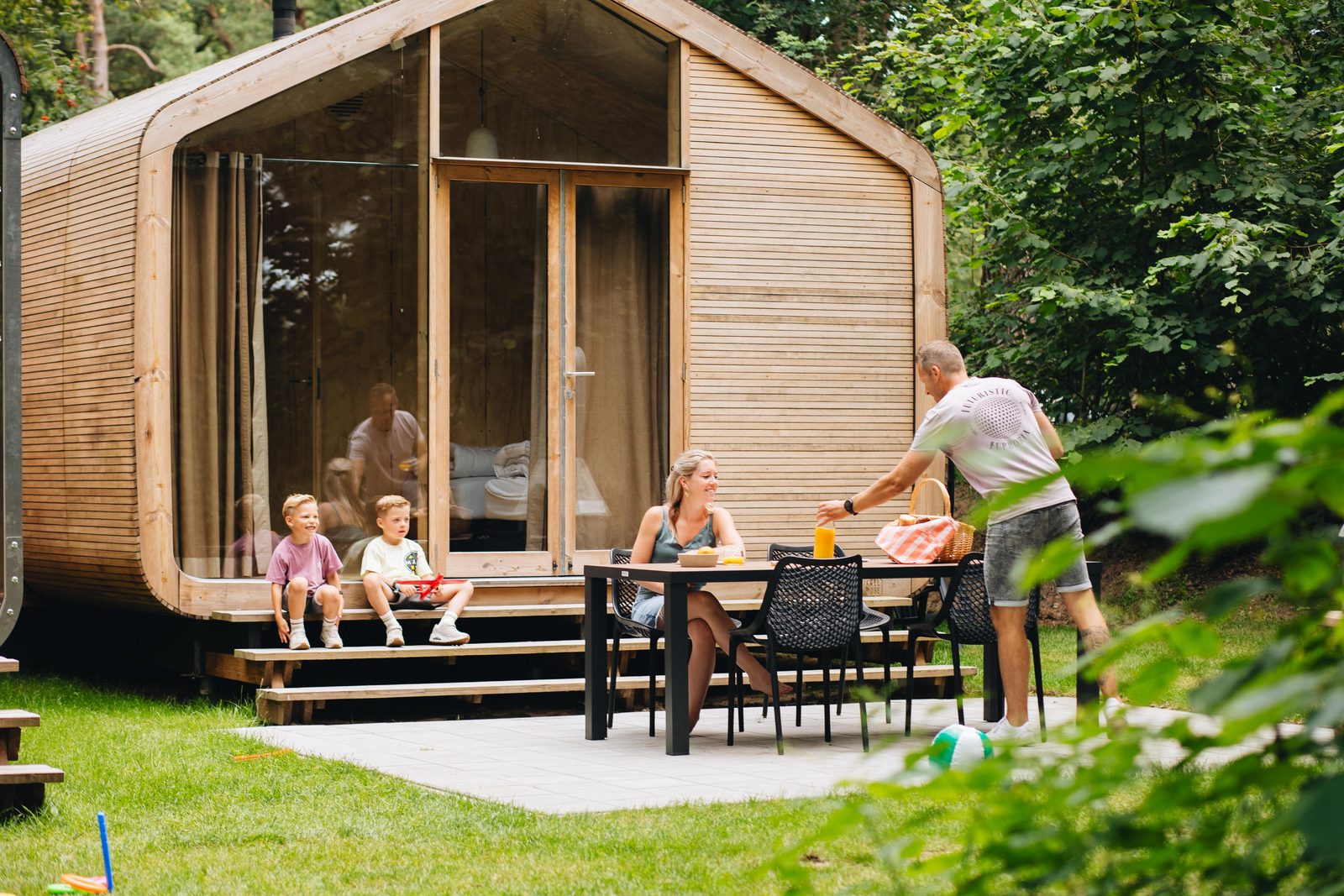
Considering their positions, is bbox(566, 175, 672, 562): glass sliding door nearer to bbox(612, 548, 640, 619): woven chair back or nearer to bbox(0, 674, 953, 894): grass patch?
bbox(612, 548, 640, 619): woven chair back

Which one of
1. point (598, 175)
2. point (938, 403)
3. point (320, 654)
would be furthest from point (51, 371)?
point (938, 403)

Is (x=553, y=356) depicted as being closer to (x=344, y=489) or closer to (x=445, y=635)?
(x=344, y=489)

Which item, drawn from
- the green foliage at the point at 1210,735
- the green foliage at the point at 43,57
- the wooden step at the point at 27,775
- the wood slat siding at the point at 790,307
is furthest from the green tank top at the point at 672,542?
the green foliage at the point at 43,57

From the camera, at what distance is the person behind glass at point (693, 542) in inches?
277

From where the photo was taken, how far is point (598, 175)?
9.40m

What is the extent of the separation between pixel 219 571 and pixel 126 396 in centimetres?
103

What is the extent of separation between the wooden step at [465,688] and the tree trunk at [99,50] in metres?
15.9

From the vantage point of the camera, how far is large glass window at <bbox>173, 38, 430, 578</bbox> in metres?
8.59

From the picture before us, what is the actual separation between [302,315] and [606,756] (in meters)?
3.84

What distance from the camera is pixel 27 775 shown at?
4.80m

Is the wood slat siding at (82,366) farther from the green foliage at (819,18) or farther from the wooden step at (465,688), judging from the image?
the green foliage at (819,18)

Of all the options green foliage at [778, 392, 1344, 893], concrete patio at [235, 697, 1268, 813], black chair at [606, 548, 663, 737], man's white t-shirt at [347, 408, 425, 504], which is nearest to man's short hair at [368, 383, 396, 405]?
man's white t-shirt at [347, 408, 425, 504]

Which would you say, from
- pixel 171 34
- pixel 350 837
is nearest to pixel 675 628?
pixel 350 837

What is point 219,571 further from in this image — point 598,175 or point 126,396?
point 598,175
